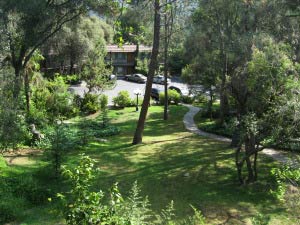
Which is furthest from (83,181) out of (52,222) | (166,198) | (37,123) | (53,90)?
(53,90)

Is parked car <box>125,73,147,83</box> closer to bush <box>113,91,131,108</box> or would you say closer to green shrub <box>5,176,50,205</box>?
bush <box>113,91,131,108</box>

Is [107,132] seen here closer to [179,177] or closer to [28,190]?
[179,177]

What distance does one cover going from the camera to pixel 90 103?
30500 millimetres

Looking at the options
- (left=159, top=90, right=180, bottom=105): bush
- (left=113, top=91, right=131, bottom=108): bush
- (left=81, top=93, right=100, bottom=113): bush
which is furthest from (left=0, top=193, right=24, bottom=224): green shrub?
(left=159, top=90, right=180, bottom=105): bush

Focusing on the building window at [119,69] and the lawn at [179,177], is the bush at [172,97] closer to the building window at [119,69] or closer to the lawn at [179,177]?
the lawn at [179,177]

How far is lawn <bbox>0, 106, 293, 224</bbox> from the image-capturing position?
10.6m

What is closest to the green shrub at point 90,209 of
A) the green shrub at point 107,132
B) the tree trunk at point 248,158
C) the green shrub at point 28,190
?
the green shrub at point 28,190

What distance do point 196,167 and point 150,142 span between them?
512 centimetres

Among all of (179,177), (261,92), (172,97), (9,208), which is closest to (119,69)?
(172,97)

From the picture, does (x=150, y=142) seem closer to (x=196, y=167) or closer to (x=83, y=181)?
(x=196, y=167)

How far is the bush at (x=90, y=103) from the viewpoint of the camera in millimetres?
30422

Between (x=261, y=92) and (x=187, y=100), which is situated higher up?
(x=261, y=92)

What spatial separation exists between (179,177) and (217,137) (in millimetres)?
8271

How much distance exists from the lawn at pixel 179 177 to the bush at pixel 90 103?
422 inches
